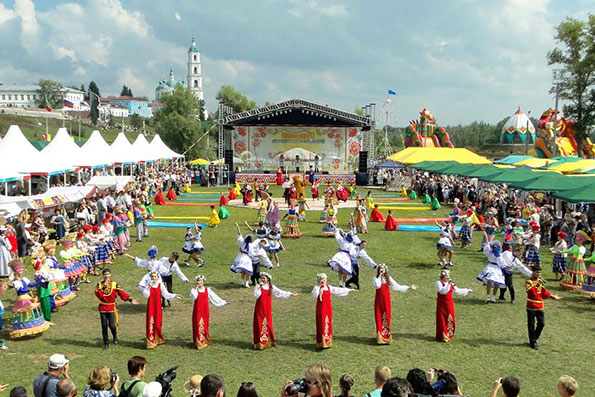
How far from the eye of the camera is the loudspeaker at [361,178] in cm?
4506

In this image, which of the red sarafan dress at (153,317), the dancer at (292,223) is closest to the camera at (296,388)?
the red sarafan dress at (153,317)

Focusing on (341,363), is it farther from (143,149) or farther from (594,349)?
(143,149)

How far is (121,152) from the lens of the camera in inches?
1425

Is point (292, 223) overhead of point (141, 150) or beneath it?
beneath

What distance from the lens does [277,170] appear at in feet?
148

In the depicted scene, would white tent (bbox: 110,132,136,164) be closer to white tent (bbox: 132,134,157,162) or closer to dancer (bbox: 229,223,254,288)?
white tent (bbox: 132,134,157,162)

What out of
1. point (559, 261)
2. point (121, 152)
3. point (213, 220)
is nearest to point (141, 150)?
point (121, 152)

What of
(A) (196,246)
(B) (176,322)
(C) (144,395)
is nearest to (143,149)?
(A) (196,246)

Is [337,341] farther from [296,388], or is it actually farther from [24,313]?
[24,313]

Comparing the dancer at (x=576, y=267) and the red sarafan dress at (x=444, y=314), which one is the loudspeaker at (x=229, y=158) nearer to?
the dancer at (x=576, y=267)

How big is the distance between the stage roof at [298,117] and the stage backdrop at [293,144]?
2.54 feet

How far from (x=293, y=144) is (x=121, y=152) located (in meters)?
15.0

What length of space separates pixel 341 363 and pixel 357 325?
6.70 feet

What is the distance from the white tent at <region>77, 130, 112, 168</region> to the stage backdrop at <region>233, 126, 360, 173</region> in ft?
45.2
